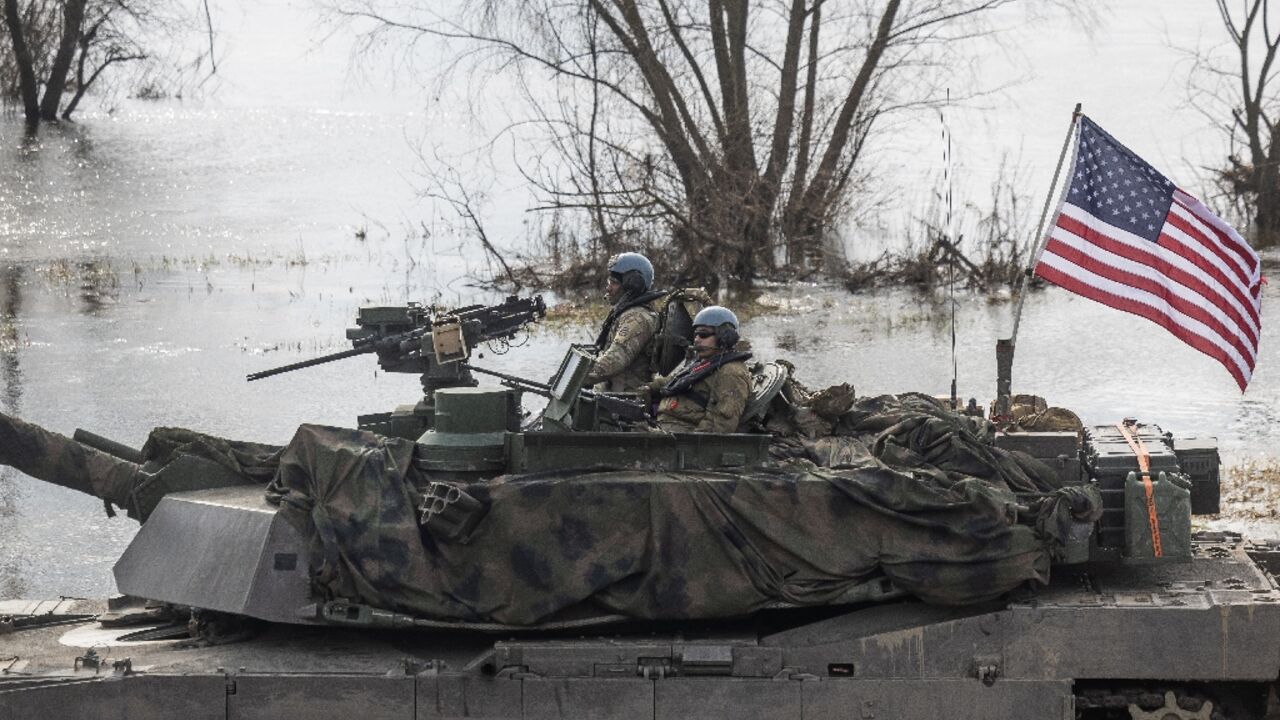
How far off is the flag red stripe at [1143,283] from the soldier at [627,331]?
8.76 ft

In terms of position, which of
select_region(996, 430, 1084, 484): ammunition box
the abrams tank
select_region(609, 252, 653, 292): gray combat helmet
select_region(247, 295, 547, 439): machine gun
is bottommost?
the abrams tank

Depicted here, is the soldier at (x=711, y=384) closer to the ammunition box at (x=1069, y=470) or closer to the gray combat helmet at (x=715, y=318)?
the gray combat helmet at (x=715, y=318)

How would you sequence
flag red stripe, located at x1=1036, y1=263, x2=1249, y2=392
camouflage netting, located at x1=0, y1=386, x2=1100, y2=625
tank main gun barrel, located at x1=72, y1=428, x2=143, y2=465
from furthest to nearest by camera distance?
1. flag red stripe, located at x1=1036, y1=263, x2=1249, y2=392
2. tank main gun barrel, located at x1=72, y1=428, x2=143, y2=465
3. camouflage netting, located at x1=0, y1=386, x2=1100, y2=625

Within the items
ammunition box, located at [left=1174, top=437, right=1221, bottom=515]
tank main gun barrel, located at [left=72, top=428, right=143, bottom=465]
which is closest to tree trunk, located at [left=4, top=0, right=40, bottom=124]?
tank main gun barrel, located at [left=72, top=428, right=143, bottom=465]

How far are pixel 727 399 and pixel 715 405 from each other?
0.27 ft

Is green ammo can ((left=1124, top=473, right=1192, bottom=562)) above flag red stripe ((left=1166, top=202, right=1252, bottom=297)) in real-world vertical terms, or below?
below

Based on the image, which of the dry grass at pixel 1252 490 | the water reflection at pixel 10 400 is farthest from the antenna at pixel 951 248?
the water reflection at pixel 10 400

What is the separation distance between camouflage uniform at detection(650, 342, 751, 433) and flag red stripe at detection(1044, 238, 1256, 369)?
259cm

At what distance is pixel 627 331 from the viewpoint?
1378 cm

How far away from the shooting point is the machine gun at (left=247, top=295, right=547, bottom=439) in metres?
12.9

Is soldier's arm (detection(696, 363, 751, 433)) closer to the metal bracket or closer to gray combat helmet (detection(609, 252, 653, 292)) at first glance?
the metal bracket

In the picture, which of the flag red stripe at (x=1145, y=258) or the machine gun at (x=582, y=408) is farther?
the flag red stripe at (x=1145, y=258)

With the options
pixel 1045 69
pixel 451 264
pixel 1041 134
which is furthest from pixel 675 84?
pixel 1045 69

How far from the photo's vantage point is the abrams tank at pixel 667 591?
10867 millimetres
